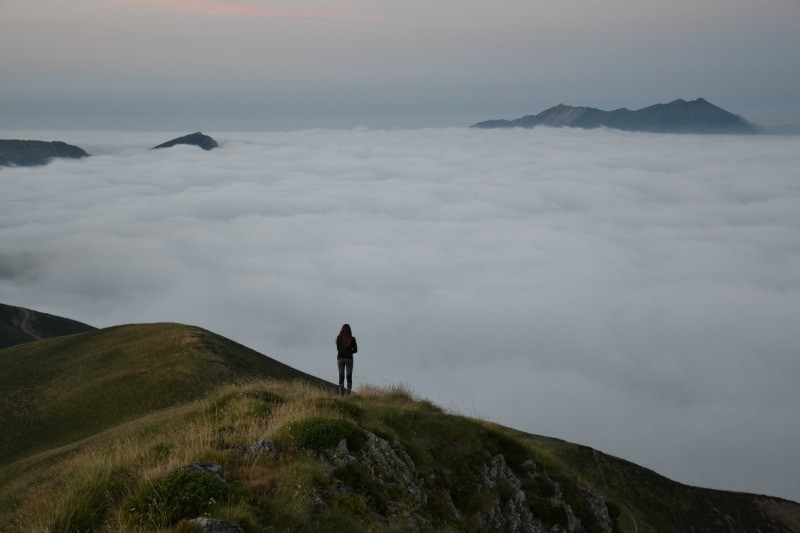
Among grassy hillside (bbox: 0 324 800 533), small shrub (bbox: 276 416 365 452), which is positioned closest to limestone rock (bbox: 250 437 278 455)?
grassy hillside (bbox: 0 324 800 533)

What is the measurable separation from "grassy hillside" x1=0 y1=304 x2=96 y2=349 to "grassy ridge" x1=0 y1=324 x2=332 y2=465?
6838 centimetres

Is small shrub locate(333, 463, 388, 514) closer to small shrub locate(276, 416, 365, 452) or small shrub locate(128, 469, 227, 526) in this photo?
small shrub locate(276, 416, 365, 452)

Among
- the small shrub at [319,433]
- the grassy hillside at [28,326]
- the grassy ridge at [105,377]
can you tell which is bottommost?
the grassy hillside at [28,326]

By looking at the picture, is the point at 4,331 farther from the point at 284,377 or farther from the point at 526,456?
the point at 526,456

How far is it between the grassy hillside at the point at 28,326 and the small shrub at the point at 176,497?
5714 inches

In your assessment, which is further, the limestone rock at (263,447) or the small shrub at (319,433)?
the small shrub at (319,433)

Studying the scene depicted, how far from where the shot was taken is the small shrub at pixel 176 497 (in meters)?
8.77

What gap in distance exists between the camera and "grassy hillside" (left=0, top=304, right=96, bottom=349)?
133 meters

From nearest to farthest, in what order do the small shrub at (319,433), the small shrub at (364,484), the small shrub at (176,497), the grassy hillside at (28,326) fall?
the small shrub at (176,497) < the small shrub at (364,484) < the small shrub at (319,433) < the grassy hillside at (28,326)

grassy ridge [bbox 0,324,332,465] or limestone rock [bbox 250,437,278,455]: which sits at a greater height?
limestone rock [bbox 250,437,278,455]

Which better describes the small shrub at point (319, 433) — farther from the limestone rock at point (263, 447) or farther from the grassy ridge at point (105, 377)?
the grassy ridge at point (105, 377)

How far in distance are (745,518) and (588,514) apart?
212 ft

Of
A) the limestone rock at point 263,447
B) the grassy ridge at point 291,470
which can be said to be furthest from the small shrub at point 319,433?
the limestone rock at point 263,447

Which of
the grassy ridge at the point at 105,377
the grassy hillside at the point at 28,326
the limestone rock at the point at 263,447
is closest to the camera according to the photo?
the limestone rock at the point at 263,447
